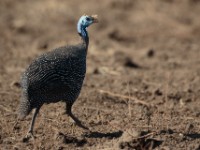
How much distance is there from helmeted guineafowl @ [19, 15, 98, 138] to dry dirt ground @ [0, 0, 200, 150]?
0.36 m

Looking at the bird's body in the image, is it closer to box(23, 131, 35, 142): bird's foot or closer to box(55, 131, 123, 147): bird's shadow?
box(23, 131, 35, 142): bird's foot

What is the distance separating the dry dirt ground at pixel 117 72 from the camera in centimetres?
704

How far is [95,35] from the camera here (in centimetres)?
1365

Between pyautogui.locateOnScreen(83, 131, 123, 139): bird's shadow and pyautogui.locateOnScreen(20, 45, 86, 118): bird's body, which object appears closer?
pyautogui.locateOnScreen(20, 45, 86, 118): bird's body

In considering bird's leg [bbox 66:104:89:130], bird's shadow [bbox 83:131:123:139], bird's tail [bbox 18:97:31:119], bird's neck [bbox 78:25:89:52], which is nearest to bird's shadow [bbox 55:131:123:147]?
bird's shadow [bbox 83:131:123:139]

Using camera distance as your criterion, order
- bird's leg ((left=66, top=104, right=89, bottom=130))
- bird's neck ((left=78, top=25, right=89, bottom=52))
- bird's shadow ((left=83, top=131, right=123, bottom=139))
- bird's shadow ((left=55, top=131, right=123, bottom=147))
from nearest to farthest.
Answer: bird's shadow ((left=55, top=131, right=123, bottom=147)) < bird's shadow ((left=83, top=131, right=123, bottom=139)) < bird's leg ((left=66, top=104, right=89, bottom=130)) < bird's neck ((left=78, top=25, right=89, bottom=52))

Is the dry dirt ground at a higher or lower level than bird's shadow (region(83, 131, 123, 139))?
higher

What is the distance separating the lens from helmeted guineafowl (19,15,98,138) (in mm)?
6895

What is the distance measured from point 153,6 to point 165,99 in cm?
695

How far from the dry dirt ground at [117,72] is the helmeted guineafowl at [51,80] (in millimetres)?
364

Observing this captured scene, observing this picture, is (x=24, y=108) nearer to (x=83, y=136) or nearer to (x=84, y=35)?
(x=83, y=136)

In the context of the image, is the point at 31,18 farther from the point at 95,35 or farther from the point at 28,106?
the point at 28,106

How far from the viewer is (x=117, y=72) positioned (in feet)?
34.7

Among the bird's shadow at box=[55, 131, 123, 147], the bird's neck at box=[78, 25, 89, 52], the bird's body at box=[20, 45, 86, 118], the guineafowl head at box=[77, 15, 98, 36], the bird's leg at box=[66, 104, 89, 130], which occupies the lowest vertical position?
the bird's shadow at box=[55, 131, 123, 147]
